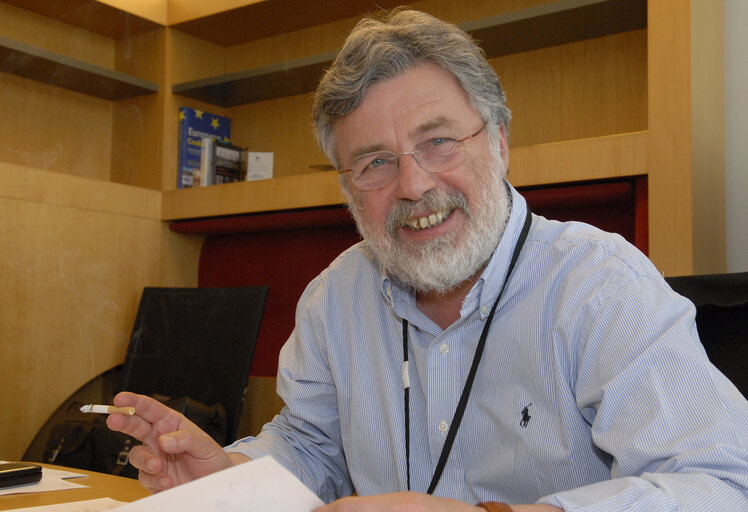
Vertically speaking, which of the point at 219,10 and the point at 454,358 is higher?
the point at 219,10

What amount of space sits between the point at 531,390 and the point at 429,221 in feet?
1.07

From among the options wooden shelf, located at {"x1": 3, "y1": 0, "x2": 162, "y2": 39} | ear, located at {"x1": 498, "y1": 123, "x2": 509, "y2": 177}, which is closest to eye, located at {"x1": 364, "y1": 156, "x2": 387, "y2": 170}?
ear, located at {"x1": 498, "y1": 123, "x2": 509, "y2": 177}

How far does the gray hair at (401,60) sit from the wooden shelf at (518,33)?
844 millimetres

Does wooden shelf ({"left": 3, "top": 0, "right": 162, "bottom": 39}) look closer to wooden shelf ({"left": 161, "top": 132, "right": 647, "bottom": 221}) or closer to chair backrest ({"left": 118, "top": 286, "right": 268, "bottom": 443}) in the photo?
wooden shelf ({"left": 161, "top": 132, "right": 647, "bottom": 221})

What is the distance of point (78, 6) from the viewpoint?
10.4 ft

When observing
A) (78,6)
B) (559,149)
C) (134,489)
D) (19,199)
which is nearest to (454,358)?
(134,489)

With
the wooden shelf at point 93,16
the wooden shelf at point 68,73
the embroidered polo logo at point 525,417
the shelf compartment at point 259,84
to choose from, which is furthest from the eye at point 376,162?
the wooden shelf at point 93,16

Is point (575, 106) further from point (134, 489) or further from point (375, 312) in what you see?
point (134, 489)

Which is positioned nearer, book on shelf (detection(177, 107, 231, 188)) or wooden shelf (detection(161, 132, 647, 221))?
wooden shelf (detection(161, 132, 647, 221))

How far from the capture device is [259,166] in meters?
3.14

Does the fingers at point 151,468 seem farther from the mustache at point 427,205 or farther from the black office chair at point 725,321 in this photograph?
the black office chair at point 725,321

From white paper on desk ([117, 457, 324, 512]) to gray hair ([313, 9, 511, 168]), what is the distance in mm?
742

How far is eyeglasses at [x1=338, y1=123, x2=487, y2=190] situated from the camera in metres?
1.24

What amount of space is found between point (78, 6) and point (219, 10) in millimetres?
593
